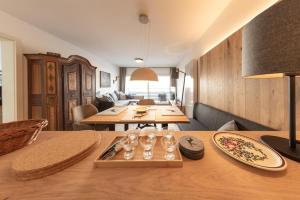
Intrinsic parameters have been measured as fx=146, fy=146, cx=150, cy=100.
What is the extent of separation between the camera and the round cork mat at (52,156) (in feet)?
1.60

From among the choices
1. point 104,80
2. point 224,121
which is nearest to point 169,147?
point 224,121

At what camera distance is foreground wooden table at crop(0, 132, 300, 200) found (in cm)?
42

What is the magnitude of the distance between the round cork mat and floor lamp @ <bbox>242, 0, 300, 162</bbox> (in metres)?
0.82

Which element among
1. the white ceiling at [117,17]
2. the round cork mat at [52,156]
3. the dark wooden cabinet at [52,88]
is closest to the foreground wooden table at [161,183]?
the round cork mat at [52,156]

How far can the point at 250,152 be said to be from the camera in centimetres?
65

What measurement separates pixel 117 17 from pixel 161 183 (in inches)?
106

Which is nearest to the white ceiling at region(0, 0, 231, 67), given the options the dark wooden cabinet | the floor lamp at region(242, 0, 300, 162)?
the dark wooden cabinet

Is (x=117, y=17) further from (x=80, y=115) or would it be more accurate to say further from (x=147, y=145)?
(x=147, y=145)

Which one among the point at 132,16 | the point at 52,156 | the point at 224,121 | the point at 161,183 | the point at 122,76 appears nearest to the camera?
the point at 161,183

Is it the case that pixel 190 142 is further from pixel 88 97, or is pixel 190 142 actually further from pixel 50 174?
pixel 88 97

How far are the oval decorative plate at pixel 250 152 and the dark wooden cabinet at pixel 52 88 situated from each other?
303 cm

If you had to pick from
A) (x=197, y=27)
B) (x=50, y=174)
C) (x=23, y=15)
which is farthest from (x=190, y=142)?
(x=23, y=15)

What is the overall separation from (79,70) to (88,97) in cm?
85

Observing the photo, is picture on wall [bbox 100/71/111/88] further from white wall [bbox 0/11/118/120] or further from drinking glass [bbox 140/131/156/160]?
drinking glass [bbox 140/131/156/160]
